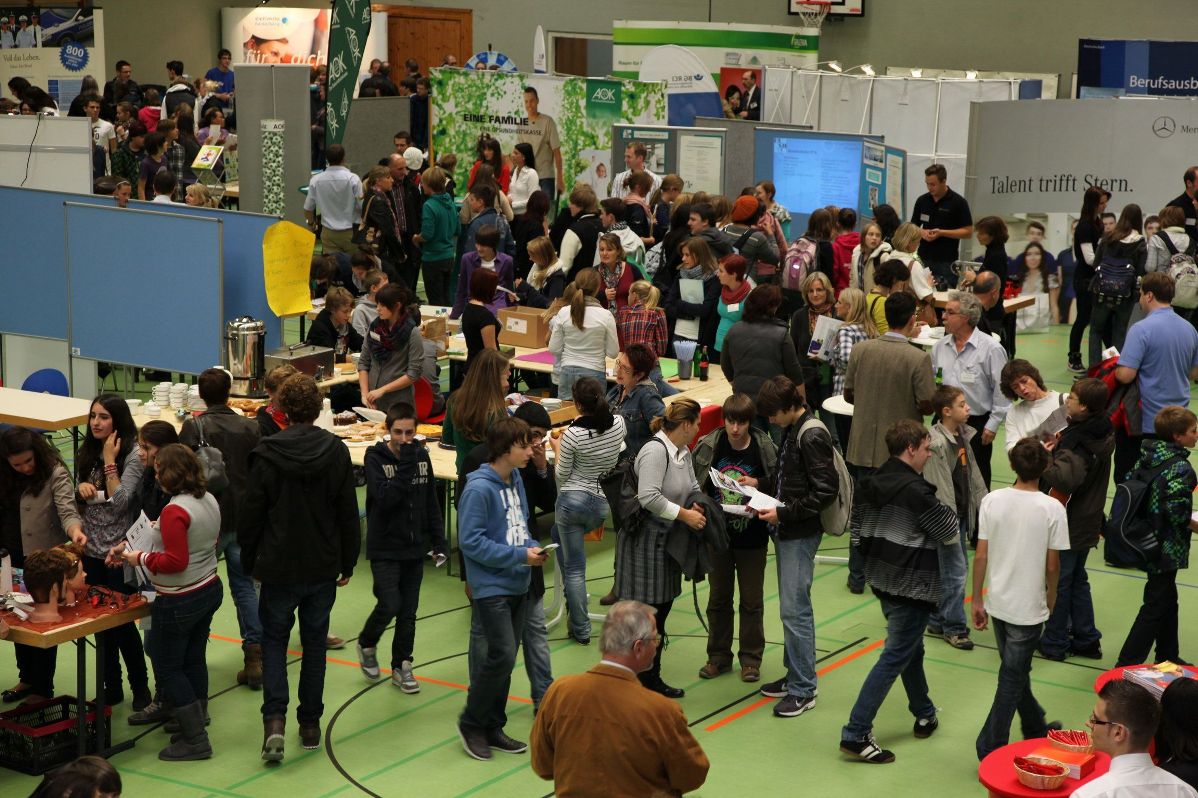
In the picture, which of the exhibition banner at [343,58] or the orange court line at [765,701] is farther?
the exhibition banner at [343,58]

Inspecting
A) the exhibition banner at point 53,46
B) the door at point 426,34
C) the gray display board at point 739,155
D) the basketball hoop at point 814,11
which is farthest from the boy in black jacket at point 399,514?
A: the door at point 426,34

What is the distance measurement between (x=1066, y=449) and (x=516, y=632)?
2621 millimetres

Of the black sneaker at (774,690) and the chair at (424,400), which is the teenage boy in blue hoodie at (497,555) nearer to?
the black sneaker at (774,690)

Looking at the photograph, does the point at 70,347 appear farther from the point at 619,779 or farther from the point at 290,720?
→ the point at 619,779

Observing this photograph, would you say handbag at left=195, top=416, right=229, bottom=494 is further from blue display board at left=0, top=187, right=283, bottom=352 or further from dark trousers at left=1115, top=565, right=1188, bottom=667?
dark trousers at left=1115, top=565, right=1188, bottom=667

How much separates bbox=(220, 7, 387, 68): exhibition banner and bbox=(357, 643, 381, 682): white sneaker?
23.1 metres

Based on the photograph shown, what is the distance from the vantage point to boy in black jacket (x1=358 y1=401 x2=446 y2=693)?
6.39 m

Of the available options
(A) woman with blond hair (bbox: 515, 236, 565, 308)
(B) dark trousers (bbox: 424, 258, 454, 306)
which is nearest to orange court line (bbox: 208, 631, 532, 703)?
(A) woman with blond hair (bbox: 515, 236, 565, 308)

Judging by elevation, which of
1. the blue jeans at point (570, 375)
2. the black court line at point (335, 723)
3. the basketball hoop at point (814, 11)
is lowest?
the black court line at point (335, 723)

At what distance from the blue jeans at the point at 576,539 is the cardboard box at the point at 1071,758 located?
8.63 feet

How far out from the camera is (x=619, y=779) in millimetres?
3971

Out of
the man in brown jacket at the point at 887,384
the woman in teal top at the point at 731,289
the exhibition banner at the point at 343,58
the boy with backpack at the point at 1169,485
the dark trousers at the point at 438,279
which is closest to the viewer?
the boy with backpack at the point at 1169,485

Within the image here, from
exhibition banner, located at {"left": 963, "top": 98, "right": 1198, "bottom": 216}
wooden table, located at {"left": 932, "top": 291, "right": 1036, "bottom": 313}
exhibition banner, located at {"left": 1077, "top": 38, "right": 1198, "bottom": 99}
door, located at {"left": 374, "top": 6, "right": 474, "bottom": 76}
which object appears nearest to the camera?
wooden table, located at {"left": 932, "top": 291, "right": 1036, "bottom": 313}

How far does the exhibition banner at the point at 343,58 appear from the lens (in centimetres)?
1413
